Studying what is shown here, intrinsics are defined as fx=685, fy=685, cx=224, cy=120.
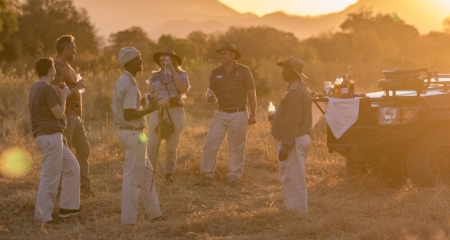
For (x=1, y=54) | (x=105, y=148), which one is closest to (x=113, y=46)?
(x=1, y=54)

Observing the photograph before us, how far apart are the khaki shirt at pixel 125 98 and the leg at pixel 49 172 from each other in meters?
0.80

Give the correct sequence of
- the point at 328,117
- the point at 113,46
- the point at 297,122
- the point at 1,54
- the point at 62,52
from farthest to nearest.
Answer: the point at 113,46 < the point at 1,54 < the point at 328,117 < the point at 62,52 < the point at 297,122

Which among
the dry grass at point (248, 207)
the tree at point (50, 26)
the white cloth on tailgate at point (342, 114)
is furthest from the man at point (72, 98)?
the tree at point (50, 26)

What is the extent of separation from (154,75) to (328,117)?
2232 millimetres

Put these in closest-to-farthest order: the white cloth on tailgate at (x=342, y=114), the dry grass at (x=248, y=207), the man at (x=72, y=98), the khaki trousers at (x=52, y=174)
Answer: the dry grass at (x=248, y=207) → the khaki trousers at (x=52, y=174) → the man at (x=72, y=98) → the white cloth on tailgate at (x=342, y=114)

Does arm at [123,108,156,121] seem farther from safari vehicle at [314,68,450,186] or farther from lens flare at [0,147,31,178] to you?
lens flare at [0,147,31,178]

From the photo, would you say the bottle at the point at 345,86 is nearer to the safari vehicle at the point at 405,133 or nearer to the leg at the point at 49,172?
the safari vehicle at the point at 405,133

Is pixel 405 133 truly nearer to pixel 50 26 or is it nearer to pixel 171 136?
pixel 171 136

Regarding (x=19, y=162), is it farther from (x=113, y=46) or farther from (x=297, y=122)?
(x=113, y=46)

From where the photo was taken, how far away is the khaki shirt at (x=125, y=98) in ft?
20.9

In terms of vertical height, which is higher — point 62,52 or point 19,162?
point 62,52

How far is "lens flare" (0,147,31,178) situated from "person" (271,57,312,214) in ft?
13.8

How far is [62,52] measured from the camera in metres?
7.52

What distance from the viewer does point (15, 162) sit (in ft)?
32.8
